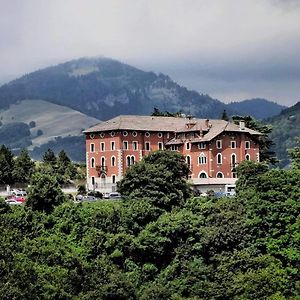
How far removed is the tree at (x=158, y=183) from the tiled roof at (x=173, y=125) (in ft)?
76.2

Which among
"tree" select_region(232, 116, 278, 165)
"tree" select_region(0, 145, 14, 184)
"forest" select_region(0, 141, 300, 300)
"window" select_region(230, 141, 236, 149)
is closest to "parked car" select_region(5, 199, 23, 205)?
"forest" select_region(0, 141, 300, 300)

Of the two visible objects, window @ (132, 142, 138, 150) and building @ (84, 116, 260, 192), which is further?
window @ (132, 142, 138, 150)

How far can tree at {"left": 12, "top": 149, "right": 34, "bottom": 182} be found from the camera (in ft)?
254

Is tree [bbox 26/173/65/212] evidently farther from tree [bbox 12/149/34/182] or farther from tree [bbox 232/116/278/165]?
tree [bbox 232/116/278/165]

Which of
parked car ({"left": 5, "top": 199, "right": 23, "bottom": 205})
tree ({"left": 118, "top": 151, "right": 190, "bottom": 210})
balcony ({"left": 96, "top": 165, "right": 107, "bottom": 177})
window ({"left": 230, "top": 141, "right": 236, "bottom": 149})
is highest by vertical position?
window ({"left": 230, "top": 141, "right": 236, "bottom": 149})

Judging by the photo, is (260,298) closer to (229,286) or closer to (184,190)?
(229,286)

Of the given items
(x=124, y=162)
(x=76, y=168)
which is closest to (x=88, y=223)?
(x=124, y=162)

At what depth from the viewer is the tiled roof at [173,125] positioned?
80625 mm

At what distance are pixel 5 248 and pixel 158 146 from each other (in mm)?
42030

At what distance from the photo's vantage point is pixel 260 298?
4191 centimetres

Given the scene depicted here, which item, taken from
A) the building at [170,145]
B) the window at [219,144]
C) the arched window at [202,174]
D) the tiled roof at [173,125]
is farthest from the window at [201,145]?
the arched window at [202,174]

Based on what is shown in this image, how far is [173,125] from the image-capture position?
84.2 metres

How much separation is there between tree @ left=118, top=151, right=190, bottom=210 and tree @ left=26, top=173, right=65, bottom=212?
15.1 ft

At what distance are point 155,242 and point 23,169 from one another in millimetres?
34756
